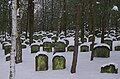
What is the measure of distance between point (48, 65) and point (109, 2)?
20.1 ft

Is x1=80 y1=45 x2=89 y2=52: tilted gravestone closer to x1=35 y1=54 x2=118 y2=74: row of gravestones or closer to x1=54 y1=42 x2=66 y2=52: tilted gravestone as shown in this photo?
x1=54 y1=42 x2=66 y2=52: tilted gravestone

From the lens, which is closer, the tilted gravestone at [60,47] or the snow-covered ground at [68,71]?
the snow-covered ground at [68,71]

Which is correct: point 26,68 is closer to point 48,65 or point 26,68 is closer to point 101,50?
point 48,65

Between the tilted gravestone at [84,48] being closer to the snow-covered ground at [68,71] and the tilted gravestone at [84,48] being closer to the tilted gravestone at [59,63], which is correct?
the snow-covered ground at [68,71]

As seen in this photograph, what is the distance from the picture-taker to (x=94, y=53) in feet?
58.0

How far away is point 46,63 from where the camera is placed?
15.2 metres

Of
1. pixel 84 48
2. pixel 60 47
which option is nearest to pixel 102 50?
pixel 84 48

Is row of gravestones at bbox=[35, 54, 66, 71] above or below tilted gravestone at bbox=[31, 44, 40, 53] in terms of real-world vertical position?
below

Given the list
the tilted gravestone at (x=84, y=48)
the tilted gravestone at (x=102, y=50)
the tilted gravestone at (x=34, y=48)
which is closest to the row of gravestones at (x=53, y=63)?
the tilted gravestone at (x=102, y=50)

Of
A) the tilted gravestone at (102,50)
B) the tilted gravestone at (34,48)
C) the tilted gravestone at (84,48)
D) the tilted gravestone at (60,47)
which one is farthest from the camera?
the tilted gravestone at (34,48)

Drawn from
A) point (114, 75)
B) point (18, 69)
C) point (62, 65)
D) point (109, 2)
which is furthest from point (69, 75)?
Answer: point (109, 2)

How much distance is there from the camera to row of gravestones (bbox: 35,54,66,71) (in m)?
15.1

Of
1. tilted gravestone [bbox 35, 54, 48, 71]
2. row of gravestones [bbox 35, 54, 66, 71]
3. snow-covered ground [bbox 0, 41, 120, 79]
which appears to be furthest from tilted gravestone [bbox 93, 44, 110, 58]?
tilted gravestone [bbox 35, 54, 48, 71]

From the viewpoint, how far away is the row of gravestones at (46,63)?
1505cm
